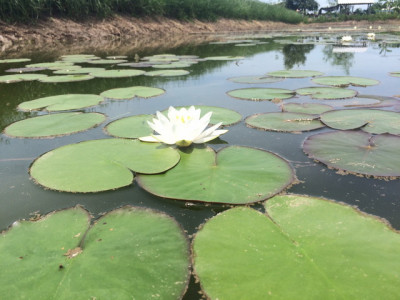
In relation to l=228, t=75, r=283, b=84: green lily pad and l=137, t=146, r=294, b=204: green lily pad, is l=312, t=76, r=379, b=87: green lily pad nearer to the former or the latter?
l=228, t=75, r=283, b=84: green lily pad

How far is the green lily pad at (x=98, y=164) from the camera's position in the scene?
1.11m

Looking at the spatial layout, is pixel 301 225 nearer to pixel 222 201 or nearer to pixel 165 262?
pixel 222 201

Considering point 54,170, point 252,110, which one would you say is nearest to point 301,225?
point 54,170

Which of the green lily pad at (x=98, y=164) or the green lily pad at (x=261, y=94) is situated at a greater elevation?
the green lily pad at (x=261, y=94)

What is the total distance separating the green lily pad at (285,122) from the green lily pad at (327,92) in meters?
0.57

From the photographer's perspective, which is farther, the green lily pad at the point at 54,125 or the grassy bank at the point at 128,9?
the grassy bank at the point at 128,9

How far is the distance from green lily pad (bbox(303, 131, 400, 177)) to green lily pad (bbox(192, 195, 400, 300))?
1.05 ft

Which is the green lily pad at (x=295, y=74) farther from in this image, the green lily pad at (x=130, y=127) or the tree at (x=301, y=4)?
the tree at (x=301, y=4)

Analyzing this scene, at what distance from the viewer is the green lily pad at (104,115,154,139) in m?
1.55

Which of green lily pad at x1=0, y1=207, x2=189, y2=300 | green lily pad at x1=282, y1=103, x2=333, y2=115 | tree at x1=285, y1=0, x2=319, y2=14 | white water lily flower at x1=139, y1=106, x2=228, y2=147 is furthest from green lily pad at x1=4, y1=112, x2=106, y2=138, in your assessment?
tree at x1=285, y1=0, x2=319, y2=14

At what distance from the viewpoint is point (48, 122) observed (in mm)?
1771

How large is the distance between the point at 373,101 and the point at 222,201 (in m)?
1.68

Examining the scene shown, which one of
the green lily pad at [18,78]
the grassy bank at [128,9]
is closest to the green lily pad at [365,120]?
the green lily pad at [18,78]

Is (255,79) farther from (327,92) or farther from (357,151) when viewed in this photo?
(357,151)
